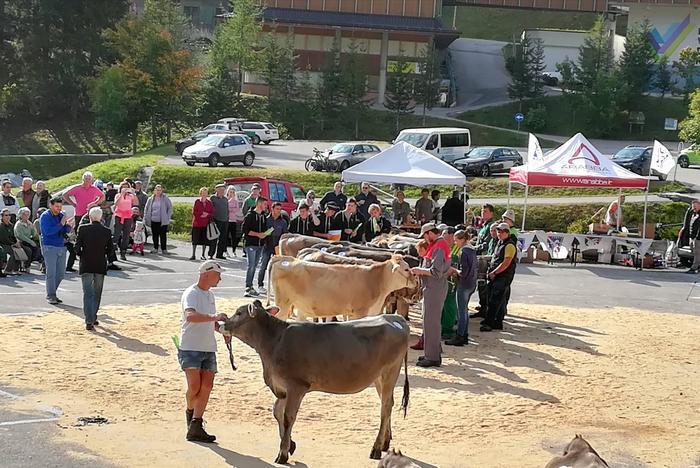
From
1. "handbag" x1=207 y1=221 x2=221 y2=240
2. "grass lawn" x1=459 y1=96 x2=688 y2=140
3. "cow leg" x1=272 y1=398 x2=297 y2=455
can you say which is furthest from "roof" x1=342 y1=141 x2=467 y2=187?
"grass lawn" x1=459 y1=96 x2=688 y2=140

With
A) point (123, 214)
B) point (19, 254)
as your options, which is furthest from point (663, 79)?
point (19, 254)

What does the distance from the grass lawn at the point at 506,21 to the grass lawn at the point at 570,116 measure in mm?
22558

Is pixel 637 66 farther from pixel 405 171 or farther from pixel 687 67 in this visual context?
pixel 405 171

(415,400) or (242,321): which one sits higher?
(242,321)

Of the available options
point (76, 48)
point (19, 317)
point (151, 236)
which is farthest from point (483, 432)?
point (76, 48)

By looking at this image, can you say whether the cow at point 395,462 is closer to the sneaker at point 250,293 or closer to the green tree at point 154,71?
the sneaker at point 250,293

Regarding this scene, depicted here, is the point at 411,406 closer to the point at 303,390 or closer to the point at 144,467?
the point at 303,390

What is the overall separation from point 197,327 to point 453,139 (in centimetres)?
3929

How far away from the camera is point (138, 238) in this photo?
88.3ft

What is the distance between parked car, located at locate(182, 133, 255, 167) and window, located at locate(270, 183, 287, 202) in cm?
1612

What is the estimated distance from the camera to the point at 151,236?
97.5 feet

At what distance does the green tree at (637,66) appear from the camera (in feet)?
246

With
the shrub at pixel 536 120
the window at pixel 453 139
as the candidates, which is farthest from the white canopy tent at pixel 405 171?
the shrub at pixel 536 120

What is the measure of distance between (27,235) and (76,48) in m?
49.8
